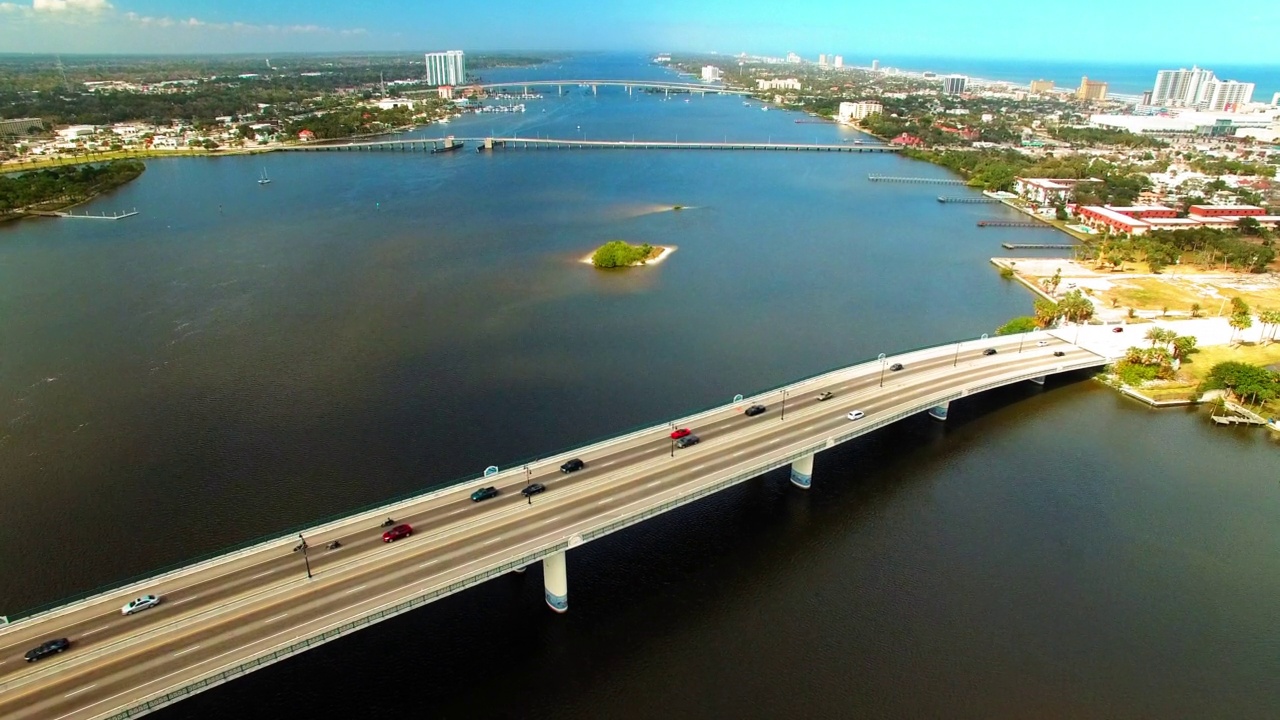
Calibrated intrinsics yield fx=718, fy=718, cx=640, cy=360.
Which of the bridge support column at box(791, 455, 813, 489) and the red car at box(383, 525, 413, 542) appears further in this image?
the bridge support column at box(791, 455, 813, 489)

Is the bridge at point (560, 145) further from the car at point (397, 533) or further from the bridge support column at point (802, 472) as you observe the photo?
the car at point (397, 533)

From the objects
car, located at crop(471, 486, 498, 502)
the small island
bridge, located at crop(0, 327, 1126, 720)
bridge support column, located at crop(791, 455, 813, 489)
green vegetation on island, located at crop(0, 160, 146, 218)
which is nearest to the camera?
bridge, located at crop(0, 327, 1126, 720)

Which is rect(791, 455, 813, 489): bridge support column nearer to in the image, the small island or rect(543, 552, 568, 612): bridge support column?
rect(543, 552, 568, 612): bridge support column

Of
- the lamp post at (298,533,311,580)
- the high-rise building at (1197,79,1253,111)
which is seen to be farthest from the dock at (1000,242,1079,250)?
the high-rise building at (1197,79,1253,111)

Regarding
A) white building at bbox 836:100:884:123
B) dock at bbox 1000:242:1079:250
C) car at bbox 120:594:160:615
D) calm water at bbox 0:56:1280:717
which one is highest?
white building at bbox 836:100:884:123

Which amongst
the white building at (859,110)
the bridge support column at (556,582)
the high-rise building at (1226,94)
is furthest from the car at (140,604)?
the high-rise building at (1226,94)

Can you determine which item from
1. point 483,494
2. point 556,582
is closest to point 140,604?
point 483,494
